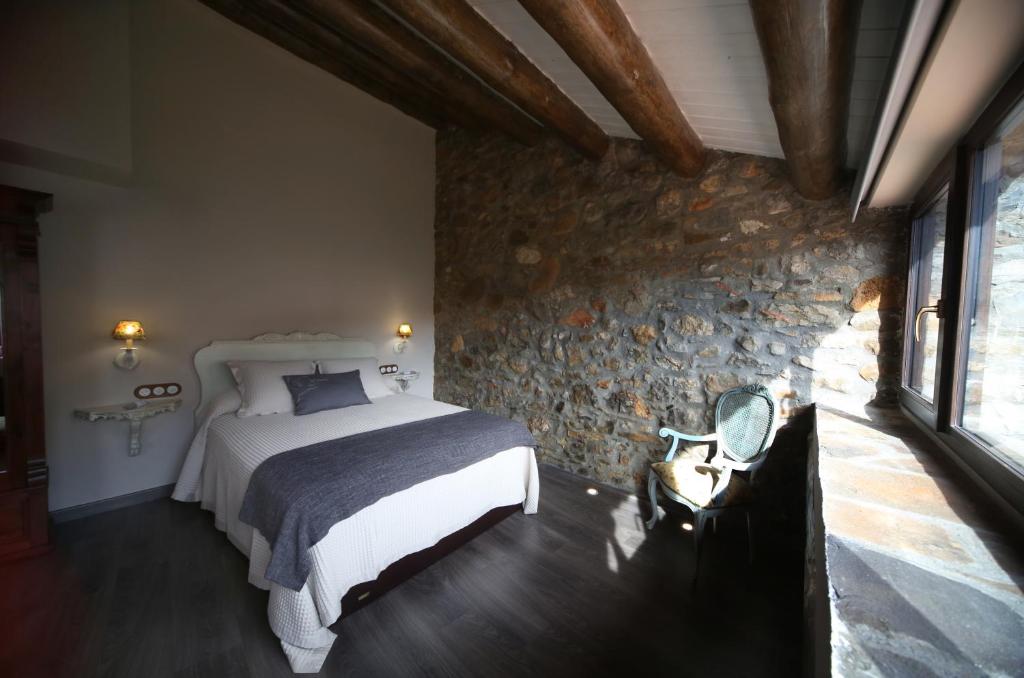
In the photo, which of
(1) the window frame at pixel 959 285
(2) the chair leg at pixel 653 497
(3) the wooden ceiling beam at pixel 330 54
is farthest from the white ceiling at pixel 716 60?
(2) the chair leg at pixel 653 497

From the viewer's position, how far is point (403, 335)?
4195mm

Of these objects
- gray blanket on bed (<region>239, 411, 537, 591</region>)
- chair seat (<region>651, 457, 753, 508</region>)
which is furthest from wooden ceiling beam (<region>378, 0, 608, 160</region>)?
chair seat (<region>651, 457, 753, 508</region>)

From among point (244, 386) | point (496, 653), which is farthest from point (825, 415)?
point (244, 386)

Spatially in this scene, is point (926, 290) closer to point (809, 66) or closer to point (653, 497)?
point (809, 66)

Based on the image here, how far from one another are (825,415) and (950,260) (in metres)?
0.97

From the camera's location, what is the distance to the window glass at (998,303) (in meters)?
1.07

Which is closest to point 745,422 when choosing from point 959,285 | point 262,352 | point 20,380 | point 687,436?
point 687,436

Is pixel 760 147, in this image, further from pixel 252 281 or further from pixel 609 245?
pixel 252 281

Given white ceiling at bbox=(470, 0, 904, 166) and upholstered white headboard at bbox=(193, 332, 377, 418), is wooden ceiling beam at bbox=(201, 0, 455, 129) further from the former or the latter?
upholstered white headboard at bbox=(193, 332, 377, 418)

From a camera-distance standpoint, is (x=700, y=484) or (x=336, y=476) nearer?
(x=336, y=476)

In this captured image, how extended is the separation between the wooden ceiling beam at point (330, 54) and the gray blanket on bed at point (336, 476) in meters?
2.94

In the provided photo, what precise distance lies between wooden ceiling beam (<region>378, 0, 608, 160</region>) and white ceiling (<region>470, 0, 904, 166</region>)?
63mm

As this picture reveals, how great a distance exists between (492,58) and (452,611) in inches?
112

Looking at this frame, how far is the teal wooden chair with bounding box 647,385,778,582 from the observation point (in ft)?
6.77
